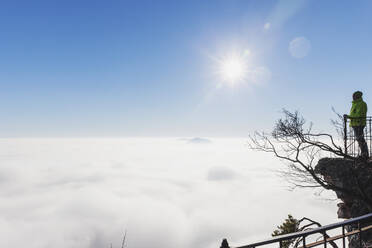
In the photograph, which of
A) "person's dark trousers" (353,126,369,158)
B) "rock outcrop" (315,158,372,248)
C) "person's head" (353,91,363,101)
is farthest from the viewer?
"rock outcrop" (315,158,372,248)

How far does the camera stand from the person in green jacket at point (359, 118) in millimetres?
9484

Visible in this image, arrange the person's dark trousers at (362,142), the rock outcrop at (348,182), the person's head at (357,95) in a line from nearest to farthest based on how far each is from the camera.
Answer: the person's dark trousers at (362,142) < the person's head at (357,95) < the rock outcrop at (348,182)

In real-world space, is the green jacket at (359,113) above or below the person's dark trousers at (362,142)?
above

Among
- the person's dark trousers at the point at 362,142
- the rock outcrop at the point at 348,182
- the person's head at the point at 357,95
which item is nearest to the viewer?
the person's dark trousers at the point at 362,142

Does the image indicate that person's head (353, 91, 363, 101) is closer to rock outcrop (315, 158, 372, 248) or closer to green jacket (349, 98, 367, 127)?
green jacket (349, 98, 367, 127)

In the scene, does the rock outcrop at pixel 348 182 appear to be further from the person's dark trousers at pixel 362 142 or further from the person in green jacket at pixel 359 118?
the person in green jacket at pixel 359 118

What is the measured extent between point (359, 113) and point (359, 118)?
228mm

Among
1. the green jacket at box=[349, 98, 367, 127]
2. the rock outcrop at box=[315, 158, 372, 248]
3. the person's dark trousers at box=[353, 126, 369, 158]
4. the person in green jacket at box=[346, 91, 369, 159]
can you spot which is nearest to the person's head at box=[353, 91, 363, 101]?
the person in green jacket at box=[346, 91, 369, 159]

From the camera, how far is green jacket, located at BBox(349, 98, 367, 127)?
9.64 metres

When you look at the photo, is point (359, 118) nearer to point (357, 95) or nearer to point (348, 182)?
point (357, 95)

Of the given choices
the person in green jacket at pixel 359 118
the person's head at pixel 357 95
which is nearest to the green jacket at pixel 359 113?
the person in green jacket at pixel 359 118

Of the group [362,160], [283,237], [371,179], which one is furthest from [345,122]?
[283,237]

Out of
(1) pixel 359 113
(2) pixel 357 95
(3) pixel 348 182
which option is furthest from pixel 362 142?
(3) pixel 348 182

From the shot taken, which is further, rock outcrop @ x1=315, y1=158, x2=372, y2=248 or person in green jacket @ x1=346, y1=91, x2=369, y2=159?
rock outcrop @ x1=315, y1=158, x2=372, y2=248
